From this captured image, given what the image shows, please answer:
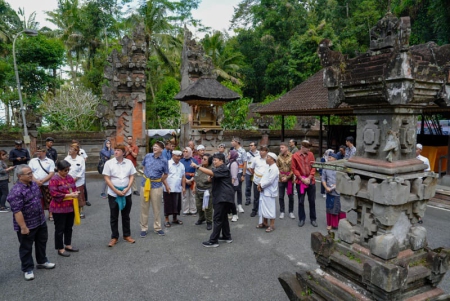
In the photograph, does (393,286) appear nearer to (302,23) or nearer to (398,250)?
(398,250)

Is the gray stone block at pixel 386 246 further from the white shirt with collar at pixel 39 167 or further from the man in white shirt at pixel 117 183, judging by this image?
the white shirt with collar at pixel 39 167

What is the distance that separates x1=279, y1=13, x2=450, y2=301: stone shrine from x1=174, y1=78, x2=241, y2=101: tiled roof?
7008 millimetres

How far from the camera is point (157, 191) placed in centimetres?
631

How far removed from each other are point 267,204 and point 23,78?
18.0 metres

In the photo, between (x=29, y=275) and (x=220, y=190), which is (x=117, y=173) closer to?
(x=220, y=190)

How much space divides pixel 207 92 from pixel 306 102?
493 centimetres

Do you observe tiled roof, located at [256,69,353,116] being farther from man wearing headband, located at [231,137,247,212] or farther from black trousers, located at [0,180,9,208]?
black trousers, located at [0,180,9,208]

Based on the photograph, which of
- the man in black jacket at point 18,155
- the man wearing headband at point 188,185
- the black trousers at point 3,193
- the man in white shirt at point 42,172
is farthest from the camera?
the man in black jacket at point 18,155

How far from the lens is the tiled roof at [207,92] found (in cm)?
1016

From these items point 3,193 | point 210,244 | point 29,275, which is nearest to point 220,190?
point 210,244

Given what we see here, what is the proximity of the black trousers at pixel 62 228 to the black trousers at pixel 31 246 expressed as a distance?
0.40 meters

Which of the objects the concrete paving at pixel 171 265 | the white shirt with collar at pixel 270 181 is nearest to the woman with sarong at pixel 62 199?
the concrete paving at pixel 171 265

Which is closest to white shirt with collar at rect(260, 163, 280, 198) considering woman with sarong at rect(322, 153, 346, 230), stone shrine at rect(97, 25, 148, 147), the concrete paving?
the concrete paving

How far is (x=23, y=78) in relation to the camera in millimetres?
18219
